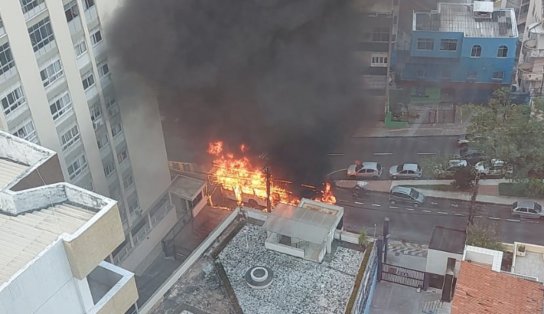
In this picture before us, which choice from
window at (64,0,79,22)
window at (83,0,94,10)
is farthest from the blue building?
window at (64,0,79,22)

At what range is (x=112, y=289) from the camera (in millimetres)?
14508

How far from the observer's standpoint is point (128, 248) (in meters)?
26.4

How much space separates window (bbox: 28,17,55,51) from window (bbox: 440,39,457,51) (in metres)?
22.0

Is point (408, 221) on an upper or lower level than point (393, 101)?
lower

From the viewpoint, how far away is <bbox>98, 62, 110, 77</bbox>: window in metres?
23.4

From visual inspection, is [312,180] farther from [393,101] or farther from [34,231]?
[34,231]

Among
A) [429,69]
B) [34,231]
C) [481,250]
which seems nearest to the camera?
[34,231]

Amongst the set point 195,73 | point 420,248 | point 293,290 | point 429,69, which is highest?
point 195,73

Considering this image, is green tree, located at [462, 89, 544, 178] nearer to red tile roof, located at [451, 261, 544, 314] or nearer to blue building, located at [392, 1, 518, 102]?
blue building, located at [392, 1, 518, 102]

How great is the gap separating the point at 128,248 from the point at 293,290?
28.2 ft

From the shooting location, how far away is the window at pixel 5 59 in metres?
18.7

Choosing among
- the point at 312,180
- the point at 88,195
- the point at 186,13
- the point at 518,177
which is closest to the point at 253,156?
the point at 312,180

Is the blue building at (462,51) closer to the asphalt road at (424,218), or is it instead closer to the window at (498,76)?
the window at (498,76)

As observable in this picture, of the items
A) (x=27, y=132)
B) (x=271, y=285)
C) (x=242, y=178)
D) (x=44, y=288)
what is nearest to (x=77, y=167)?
(x=27, y=132)
